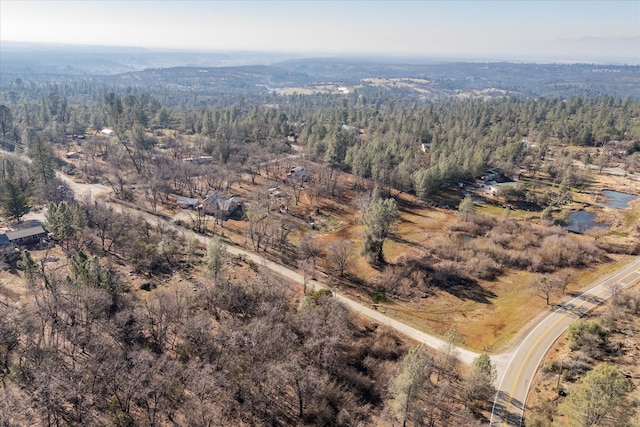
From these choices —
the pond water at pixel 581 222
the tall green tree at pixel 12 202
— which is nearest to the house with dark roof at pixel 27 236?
the tall green tree at pixel 12 202

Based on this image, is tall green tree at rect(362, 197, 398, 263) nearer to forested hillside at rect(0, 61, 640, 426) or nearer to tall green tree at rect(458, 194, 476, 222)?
forested hillside at rect(0, 61, 640, 426)

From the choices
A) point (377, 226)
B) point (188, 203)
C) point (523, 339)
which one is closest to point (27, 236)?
point (188, 203)

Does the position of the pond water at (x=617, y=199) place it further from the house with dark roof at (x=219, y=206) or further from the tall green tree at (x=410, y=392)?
the house with dark roof at (x=219, y=206)

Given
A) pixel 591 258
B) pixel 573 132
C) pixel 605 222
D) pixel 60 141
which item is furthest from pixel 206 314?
pixel 573 132

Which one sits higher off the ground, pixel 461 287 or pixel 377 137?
pixel 377 137

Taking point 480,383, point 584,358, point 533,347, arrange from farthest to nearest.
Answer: point 533,347 < point 584,358 < point 480,383

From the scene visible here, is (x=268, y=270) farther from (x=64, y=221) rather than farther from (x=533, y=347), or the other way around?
(x=533, y=347)
